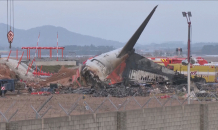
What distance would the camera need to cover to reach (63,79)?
162 ft

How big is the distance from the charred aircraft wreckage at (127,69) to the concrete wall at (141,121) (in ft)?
61.2

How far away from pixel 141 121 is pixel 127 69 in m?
23.8

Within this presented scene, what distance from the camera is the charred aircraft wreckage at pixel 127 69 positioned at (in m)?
43.2

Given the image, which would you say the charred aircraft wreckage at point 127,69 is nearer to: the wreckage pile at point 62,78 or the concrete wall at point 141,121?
the wreckage pile at point 62,78

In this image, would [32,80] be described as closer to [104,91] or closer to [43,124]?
[104,91]

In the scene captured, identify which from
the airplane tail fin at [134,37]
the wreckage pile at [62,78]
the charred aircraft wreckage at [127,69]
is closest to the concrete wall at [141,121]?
the charred aircraft wreckage at [127,69]

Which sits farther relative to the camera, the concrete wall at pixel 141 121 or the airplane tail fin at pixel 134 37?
the airplane tail fin at pixel 134 37

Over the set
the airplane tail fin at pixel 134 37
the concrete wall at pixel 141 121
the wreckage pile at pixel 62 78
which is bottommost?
the concrete wall at pixel 141 121

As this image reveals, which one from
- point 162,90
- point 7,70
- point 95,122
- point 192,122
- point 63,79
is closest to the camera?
point 95,122

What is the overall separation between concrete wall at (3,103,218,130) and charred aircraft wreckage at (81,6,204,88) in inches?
735

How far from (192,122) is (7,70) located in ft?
117

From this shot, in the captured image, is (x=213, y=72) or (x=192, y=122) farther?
(x=213, y=72)

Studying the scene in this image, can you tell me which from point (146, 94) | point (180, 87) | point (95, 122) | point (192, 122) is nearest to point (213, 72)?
point (180, 87)

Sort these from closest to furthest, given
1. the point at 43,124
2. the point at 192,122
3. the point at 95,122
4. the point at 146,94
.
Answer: the point at 43,124 → the point at 95,122 → the point at 192,122 → the point at 146,94
